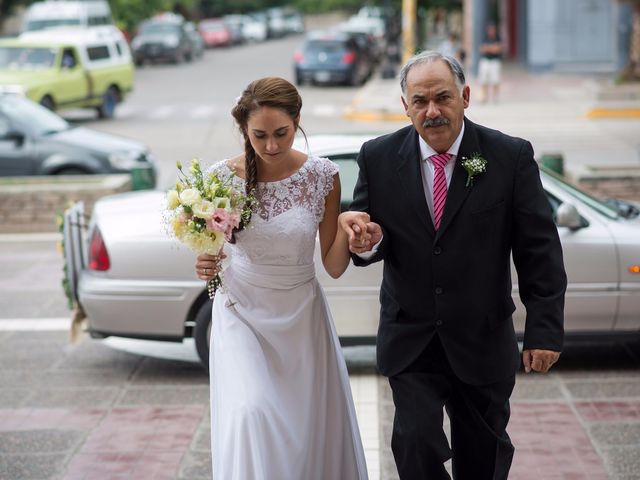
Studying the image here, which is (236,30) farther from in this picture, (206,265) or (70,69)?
(206,265)

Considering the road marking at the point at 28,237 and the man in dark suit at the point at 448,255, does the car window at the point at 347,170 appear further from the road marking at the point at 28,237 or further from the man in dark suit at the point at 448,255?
the road marking at the point at 28,237

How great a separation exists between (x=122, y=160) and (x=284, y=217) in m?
10.7

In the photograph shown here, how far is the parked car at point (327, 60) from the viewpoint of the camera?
35125mm

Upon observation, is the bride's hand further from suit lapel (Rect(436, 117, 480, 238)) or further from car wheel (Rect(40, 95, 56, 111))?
car wheel (Rect(40, 95, 56, 111))

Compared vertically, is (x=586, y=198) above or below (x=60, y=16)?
below

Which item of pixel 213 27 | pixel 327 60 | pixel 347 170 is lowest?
pixel 327 60

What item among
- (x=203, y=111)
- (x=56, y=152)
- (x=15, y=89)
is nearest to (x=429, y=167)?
(x=56, y=152)

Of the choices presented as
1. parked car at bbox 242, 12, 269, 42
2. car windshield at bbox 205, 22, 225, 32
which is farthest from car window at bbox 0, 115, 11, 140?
parked car at bbox 242, 12, 269, 42

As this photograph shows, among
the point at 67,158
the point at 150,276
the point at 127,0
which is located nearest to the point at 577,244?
the point at 150,276

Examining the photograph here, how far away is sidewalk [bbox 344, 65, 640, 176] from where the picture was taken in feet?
67.2

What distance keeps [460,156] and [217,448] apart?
1488 millimetres

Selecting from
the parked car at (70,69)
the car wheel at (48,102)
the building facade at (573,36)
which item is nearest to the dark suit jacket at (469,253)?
the parked car at (70,69)

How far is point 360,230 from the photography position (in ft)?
14.3

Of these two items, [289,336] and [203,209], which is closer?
[203,209]
